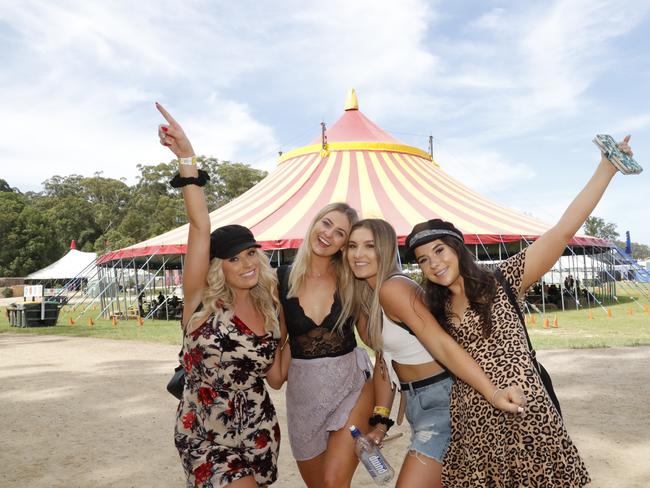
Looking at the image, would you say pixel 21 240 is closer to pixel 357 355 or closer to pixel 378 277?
pixel 357 355

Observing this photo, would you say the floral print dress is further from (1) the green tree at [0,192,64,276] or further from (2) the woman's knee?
(1) the green tree at [0,192,64,276]

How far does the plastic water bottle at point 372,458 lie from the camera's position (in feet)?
7.48

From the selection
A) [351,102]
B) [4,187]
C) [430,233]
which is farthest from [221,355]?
[4,187]

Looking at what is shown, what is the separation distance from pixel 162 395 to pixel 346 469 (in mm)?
4150

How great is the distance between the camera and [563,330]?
34.4ft

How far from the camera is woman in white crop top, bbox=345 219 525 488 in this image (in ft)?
6.64

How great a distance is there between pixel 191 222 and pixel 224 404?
0.71 meters

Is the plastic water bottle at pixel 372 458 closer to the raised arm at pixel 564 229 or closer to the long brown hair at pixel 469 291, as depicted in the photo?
the long brown hair at pixel 469 291

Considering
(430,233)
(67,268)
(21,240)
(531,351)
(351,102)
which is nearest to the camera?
(531,351)

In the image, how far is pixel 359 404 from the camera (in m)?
2.56

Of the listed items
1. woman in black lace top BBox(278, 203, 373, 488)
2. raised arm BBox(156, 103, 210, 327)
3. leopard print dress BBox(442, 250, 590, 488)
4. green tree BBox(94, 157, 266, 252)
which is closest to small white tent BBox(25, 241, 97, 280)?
green tree BBox(94, 157, 266, 252)

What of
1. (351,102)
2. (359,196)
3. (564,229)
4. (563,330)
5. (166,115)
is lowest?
(563,330)

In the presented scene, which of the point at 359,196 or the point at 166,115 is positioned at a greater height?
the point at 359,196

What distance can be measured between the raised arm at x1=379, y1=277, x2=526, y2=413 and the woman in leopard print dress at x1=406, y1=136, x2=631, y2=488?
4 cm
